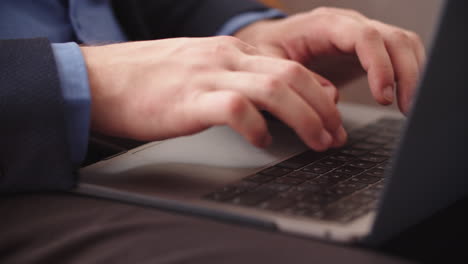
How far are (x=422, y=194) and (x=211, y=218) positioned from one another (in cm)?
14

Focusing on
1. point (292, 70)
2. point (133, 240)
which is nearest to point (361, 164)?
point (292, 70)

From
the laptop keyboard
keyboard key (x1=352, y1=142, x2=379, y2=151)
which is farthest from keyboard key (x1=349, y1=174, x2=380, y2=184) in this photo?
keyboard key (x1=352, y1=142, x2=379, y2=151)

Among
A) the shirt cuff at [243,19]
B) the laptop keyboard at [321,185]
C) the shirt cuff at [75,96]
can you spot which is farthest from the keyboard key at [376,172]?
the shirt cuff at [243,19]

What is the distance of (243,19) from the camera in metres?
0.78

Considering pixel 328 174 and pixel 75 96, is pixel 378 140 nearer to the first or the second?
pixel 328 174

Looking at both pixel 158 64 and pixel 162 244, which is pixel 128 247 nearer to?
pixel 162 244

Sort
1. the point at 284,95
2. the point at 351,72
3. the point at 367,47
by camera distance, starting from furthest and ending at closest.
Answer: the point at 351,72 < the point at 367,47 < the point at 284,95

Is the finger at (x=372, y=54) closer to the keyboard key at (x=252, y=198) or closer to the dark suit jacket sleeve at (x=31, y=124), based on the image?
the keyboard key at (x=252, y=198)

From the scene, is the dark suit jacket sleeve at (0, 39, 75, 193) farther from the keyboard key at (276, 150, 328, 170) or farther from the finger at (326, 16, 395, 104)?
the finger at (326, 16, 395, 104)

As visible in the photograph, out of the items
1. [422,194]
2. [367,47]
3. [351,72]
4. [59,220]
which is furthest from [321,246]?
[351,72]

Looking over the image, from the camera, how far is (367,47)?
54cm

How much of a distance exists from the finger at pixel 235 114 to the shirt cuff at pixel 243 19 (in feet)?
1.34

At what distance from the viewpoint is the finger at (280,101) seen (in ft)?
1.27

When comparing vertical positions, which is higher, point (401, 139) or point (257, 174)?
point (401, 139)
